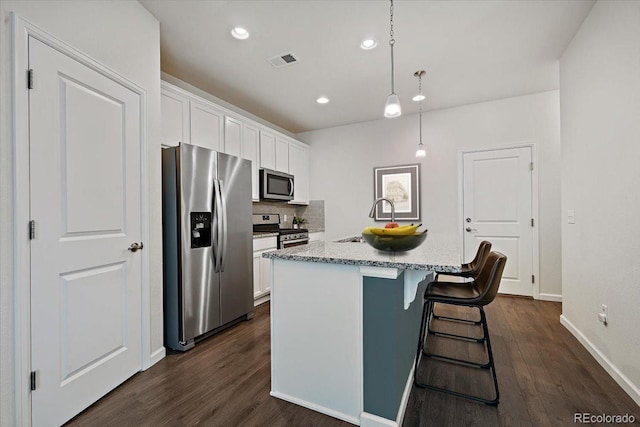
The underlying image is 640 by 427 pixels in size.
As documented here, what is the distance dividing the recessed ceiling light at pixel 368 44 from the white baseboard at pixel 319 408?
9.15ft

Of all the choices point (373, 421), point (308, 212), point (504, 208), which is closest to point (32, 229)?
point (373, 421)

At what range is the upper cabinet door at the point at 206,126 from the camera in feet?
9.89

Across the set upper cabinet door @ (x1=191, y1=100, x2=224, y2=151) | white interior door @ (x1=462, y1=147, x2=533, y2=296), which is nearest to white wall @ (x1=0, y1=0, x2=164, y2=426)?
upper cabinet door @ (x1=191, y1=100, x2=224, y2=151)

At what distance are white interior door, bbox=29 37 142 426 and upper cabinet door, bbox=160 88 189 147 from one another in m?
0.63

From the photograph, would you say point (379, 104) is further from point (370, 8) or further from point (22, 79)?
point (22, 79)

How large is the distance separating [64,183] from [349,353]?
5.92 ft

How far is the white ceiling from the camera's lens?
218 cm

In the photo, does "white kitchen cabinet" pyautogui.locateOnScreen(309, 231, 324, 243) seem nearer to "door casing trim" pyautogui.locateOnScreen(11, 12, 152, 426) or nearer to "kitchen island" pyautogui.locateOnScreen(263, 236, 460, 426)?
"kitchen island" pyautogui.locateOnScreen(263, 236, 460, 426)

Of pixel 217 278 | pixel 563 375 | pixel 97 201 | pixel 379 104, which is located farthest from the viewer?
pixel 379 104

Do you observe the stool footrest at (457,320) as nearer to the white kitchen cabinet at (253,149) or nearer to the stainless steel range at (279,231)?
the stainless steel range at (279,231)

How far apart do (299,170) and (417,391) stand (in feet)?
12.3

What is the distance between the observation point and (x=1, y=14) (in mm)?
1321

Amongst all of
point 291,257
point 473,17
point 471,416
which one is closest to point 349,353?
point 291,257

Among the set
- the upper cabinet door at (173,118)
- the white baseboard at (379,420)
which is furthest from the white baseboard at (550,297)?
the upper cabinet door at (173,118)
